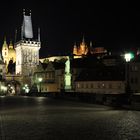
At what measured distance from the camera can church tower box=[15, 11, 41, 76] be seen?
140 metres

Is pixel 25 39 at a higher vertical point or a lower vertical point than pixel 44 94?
higher

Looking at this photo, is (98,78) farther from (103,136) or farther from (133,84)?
(103,136)

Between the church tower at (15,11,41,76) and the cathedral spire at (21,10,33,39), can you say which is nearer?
the church tower at (15,11,41,76)

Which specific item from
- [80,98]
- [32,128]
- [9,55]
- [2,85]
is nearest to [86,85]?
[80,98]

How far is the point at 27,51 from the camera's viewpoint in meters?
146

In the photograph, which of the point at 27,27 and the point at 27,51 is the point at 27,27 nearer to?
the point at 27,27

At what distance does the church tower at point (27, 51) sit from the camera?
461 feet

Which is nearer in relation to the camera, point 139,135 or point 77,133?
point 139,135

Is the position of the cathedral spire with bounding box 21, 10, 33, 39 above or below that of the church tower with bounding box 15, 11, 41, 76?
above

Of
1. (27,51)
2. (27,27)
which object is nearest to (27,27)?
(27,27)

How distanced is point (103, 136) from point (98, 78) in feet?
204

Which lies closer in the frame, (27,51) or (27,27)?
(27,51)

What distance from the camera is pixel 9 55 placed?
19550cm

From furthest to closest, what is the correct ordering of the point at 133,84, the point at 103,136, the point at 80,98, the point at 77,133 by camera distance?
1. the point at 133,84
2. the point at 80,98
3. the point at 77,133
4. the point at 103,136
